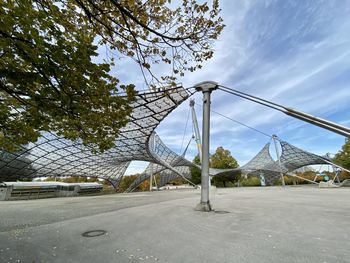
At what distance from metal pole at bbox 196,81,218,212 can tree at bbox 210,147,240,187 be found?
57859 millimetres

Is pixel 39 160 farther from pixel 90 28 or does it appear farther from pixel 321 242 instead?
pixel 321 242

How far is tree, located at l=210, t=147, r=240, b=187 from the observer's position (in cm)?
6744

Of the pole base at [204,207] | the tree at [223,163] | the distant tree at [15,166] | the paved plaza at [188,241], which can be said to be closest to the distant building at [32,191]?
→ the distant tree at [15,166]

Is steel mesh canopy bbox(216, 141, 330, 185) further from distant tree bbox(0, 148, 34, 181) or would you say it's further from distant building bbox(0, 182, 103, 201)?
distant tree bbox(0, 148, 34, 181)

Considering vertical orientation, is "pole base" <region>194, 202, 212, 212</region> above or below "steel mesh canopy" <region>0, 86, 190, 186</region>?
below

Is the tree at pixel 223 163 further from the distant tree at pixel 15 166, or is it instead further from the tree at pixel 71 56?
the tree at pixel 71 56

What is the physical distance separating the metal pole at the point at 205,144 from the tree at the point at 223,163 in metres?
57.9

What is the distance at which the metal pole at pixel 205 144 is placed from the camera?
34.6ft

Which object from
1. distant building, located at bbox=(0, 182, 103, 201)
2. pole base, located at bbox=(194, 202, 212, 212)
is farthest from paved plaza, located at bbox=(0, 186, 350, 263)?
distant building, located at bbox=(0, 182, 103, 201)

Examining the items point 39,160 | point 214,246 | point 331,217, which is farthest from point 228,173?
point 214,246

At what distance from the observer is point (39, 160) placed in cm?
3775

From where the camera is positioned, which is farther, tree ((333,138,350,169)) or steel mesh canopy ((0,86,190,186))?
tree ((333,138,350,169))

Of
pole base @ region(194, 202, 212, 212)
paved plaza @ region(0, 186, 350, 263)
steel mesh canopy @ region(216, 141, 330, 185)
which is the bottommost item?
paved plaza @ region(0, 186, 350, 263)

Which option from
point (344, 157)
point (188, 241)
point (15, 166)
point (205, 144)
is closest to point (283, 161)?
point (344, 157)
